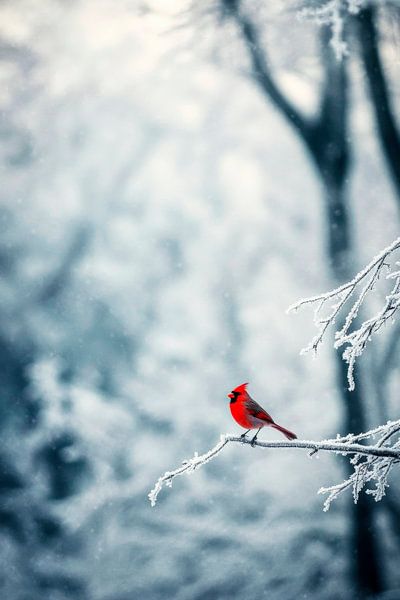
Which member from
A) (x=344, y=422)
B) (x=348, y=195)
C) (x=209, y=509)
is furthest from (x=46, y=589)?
(x=348, y=195)

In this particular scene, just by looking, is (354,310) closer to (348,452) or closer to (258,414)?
(348,452)

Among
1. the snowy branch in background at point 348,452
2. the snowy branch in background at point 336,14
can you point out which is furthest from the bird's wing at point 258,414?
the snowy branch in background at point 336,14

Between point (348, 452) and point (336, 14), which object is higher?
point (336, 14)

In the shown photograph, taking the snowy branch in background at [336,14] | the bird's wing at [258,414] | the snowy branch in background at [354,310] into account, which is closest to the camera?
the snowy branch in background at [354,310]

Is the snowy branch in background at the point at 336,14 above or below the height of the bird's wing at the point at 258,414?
above

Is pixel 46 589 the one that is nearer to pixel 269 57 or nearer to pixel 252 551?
pixel 252 551

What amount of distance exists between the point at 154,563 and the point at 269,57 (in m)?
9.07

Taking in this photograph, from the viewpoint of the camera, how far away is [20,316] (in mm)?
8258

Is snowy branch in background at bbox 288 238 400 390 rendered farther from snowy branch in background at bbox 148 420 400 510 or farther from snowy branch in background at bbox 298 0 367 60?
snowy branch in background at bbox 298 0 367 60

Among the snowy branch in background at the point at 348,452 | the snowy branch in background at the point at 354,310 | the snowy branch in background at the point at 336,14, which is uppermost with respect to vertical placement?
the snowy branch in background at the point at 336,14

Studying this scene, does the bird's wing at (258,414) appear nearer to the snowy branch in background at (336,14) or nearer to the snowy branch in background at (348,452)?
the snowy branch in background at (348,452)

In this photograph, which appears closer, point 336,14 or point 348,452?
point 348,452

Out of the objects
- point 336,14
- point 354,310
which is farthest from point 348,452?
point 336,14

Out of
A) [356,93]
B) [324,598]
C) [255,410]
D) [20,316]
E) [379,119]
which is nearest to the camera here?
[255,410]
